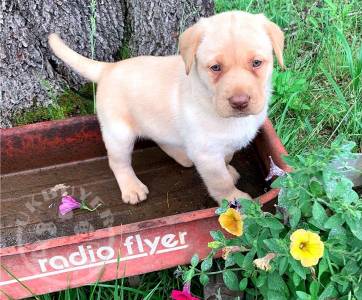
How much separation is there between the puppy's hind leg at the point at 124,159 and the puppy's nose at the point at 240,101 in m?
0.71

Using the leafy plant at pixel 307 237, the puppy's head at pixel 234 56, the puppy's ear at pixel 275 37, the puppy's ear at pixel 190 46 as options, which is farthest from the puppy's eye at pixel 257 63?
the leafy plant at pixel 307 237

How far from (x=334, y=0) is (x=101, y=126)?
1.85 metres

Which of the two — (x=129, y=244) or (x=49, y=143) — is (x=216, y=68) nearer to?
(x=129, y=244)

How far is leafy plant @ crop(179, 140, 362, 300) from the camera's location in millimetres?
1664

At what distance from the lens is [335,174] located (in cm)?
169

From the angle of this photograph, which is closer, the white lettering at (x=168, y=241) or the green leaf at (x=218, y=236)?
the green leaf at (x=218, y=236)

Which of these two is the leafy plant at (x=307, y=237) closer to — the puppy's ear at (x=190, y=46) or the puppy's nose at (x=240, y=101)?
the puppy's nose at (x=240, y=101)

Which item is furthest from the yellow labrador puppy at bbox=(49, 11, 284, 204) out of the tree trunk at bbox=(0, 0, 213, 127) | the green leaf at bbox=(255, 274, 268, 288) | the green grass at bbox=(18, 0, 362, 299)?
the green leaf at bbox=(255, 274, 268, 288)

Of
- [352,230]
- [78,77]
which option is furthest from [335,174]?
[78,77]

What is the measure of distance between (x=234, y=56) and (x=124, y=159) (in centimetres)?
91

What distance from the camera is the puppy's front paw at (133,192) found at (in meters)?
2.62

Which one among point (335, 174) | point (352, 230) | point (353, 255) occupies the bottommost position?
point (353, 255)

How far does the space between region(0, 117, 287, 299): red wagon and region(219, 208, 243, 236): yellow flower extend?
0.20 m

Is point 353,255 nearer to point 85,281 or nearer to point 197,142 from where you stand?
point 197,142
